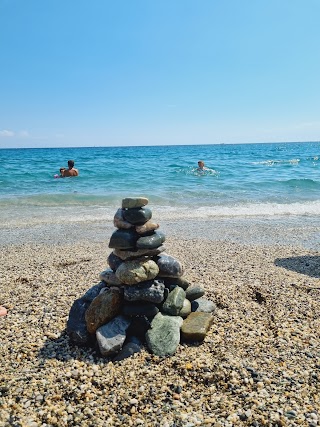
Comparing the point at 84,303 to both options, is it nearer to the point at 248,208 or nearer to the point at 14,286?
→ the point at 14,286

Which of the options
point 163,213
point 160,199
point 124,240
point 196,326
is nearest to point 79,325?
point 124,240

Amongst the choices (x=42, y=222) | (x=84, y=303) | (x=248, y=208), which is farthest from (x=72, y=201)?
(x=84, y=303)

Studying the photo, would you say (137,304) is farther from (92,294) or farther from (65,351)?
(65,351)

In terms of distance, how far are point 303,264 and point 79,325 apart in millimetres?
5071

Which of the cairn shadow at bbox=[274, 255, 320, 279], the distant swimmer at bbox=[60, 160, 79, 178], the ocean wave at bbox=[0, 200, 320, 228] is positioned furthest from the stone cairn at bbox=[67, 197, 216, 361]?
the distant swimmer at bbox=[60, 160, 79, 178]

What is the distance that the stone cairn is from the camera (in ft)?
14.0

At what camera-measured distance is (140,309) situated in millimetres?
4480

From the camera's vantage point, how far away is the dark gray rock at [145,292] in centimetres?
449

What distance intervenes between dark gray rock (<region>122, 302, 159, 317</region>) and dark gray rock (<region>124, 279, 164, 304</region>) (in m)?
0.08

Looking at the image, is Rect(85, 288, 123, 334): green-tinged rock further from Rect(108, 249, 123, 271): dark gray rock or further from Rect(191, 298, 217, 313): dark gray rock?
Rect(191, 298, 217, 313): dark gray rock

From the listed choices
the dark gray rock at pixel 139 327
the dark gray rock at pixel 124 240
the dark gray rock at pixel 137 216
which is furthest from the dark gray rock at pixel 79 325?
the dark gray rock at pixel 137 216

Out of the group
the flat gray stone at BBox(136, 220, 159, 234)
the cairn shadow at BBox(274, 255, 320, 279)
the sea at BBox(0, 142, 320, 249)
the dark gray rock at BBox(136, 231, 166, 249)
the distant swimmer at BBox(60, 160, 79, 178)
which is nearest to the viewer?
the dark gray rock at BBox(136, 231, 166, 249)

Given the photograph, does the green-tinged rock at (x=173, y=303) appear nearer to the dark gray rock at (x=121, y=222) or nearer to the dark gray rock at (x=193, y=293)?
the dark gray rock at (x=193, y=293)

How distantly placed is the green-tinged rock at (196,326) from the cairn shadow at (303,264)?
10.2ft
